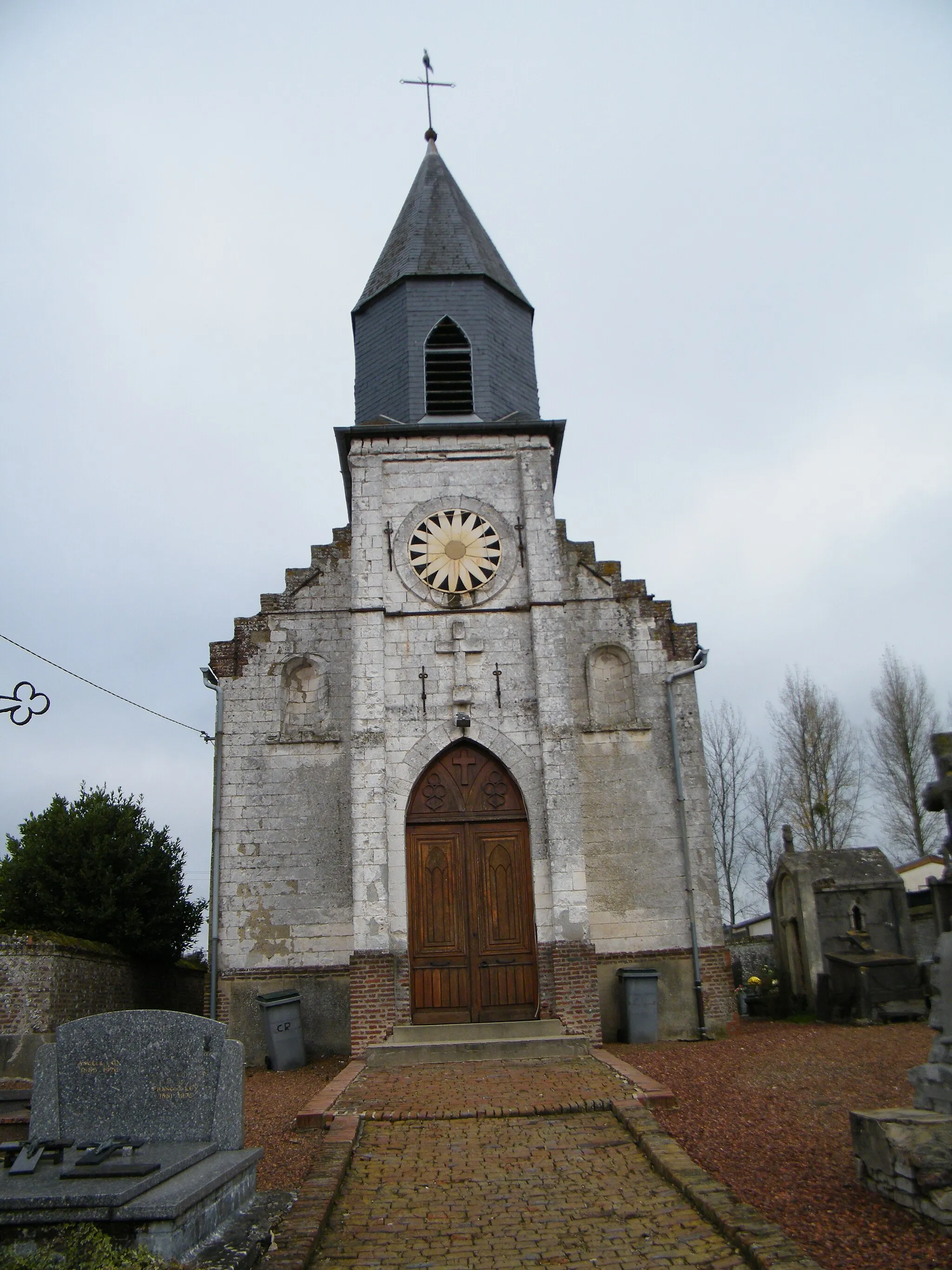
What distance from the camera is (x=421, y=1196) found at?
21.4 ft

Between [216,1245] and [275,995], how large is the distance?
8.39m

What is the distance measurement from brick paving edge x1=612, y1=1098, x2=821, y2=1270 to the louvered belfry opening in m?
11.0

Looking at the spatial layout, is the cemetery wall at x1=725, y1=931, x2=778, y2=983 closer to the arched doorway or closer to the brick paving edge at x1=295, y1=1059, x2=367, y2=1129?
the arched doorway

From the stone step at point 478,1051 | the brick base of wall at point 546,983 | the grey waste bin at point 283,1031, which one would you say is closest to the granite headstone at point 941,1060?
the stone step at point 478,1051

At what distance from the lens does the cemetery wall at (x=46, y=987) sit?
1180cm

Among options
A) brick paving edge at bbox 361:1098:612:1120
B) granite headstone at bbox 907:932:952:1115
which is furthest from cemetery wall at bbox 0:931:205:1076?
granite headstone at bbox 907:932:952:1115

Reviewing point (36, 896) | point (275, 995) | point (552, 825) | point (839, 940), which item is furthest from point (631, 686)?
point (36, 896)

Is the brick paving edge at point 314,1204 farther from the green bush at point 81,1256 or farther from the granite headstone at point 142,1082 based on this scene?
the green bush at point 81,1256

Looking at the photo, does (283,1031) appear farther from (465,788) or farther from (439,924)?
(465,788)

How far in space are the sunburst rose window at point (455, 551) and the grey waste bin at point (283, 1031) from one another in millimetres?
6101

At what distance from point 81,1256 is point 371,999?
7769 mm

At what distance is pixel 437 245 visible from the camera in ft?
56.4

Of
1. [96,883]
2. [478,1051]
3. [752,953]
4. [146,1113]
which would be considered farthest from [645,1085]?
[752,953]

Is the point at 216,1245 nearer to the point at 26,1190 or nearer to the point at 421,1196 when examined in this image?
the point at 26,1190
